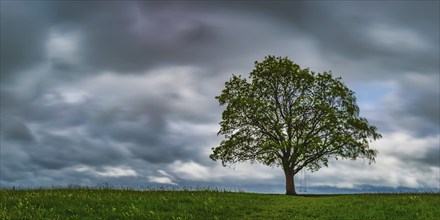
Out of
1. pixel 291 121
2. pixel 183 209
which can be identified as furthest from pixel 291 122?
pixel 183 209

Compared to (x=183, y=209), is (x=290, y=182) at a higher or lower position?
higher

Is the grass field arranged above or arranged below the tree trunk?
below

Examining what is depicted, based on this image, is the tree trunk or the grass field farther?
the tree trunk

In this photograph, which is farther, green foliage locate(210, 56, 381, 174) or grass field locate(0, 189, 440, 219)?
green foliage locate(210, 56, 381, 174)

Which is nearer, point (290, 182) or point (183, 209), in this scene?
point (183, 209)

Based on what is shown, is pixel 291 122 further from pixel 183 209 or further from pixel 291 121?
pixel 183 209

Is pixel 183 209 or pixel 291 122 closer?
pixel 183 209

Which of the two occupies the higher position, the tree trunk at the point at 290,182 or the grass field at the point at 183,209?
the tree trunk at the point at 290,182

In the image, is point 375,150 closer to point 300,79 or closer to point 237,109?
point 300,79

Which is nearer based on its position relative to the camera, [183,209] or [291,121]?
[183,209]

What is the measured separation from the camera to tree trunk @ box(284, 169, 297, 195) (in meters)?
46.4

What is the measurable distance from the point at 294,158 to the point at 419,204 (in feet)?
74.6

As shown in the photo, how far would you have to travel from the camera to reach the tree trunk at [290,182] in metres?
46.4

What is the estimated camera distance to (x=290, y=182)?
154ft
